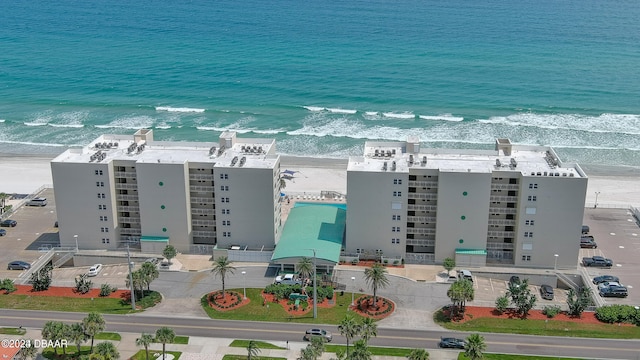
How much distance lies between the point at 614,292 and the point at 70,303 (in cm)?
6717

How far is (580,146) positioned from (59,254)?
107505mm

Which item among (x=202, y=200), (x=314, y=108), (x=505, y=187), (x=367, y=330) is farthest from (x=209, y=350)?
(x=314, y=108)

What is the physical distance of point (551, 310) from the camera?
83.6 m

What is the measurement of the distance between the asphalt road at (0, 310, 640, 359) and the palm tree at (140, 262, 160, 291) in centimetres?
463

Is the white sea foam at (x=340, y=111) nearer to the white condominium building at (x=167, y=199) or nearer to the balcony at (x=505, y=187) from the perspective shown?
the white condominium building at (x=167, y=199)

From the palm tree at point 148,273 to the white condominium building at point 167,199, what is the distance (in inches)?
440

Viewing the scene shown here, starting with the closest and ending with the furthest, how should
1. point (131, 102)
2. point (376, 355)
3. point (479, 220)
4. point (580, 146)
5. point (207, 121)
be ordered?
point (376, 355), point (479, 220), point (580, 146), point (207, 121), point (131, 102)

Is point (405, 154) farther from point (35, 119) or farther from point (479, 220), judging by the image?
point (35, 119)

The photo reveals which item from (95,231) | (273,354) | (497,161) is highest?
(497,161)

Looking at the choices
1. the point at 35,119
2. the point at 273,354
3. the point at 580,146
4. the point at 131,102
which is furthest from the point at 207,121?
the point at 273,354

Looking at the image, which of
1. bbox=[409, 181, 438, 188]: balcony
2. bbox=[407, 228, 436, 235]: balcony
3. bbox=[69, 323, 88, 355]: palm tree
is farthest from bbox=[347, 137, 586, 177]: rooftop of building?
bbox=[69, 323, 88, 355]: palm tree

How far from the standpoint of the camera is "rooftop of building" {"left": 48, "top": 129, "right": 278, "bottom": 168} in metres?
97.7

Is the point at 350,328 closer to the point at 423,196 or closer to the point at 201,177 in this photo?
the point at 423,196

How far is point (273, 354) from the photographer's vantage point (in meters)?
76.4
